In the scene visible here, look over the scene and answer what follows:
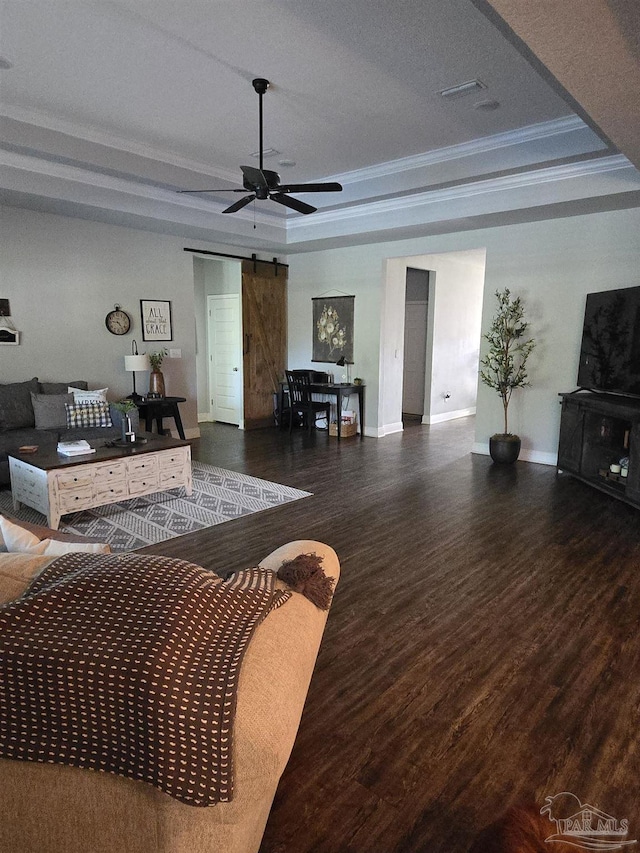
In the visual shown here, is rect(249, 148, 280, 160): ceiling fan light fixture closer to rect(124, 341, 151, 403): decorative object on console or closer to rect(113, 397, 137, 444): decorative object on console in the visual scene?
rect(124, 341, 151, 403): decorative object on console

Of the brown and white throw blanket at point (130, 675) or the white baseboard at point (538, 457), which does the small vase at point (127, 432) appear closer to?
the brown and white throw blanket at point (130, 675)

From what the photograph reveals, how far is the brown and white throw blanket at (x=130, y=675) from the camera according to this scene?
0.97 metres

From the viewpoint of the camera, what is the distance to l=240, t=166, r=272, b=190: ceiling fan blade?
3766 mm

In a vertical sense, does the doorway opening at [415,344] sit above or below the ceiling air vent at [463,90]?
below

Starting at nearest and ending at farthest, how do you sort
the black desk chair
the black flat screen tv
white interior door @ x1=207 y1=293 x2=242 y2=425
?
1. the black flat screen tv
2. the black desk chair
3. white interior door @ x1=207 y1=293 x2=242 y2=425

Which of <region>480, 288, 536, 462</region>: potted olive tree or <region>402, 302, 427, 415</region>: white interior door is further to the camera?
<region>402, 302, 427, 415</region>: white interior door

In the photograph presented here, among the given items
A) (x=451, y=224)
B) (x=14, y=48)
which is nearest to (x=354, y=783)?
(x=14, y=48)

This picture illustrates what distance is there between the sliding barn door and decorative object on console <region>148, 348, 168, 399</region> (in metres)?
1.62

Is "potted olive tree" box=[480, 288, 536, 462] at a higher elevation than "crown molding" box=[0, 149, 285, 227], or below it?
below

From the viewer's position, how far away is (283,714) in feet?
3.41

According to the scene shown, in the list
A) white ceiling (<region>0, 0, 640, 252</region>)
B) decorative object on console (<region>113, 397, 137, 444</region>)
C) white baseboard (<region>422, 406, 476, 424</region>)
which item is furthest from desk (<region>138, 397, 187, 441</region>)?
white baseboard (<region>422, 406, 476, 424</region>)

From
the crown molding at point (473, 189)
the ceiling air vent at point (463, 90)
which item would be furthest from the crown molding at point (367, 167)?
the ceiling air vent at point (463, 90)

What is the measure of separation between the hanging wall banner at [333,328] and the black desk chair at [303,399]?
0.70m

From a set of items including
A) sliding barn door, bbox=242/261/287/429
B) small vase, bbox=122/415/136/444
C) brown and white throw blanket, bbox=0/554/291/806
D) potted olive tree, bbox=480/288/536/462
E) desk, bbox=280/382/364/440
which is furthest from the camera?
sliding barn door, bbox=242/261/287/429
